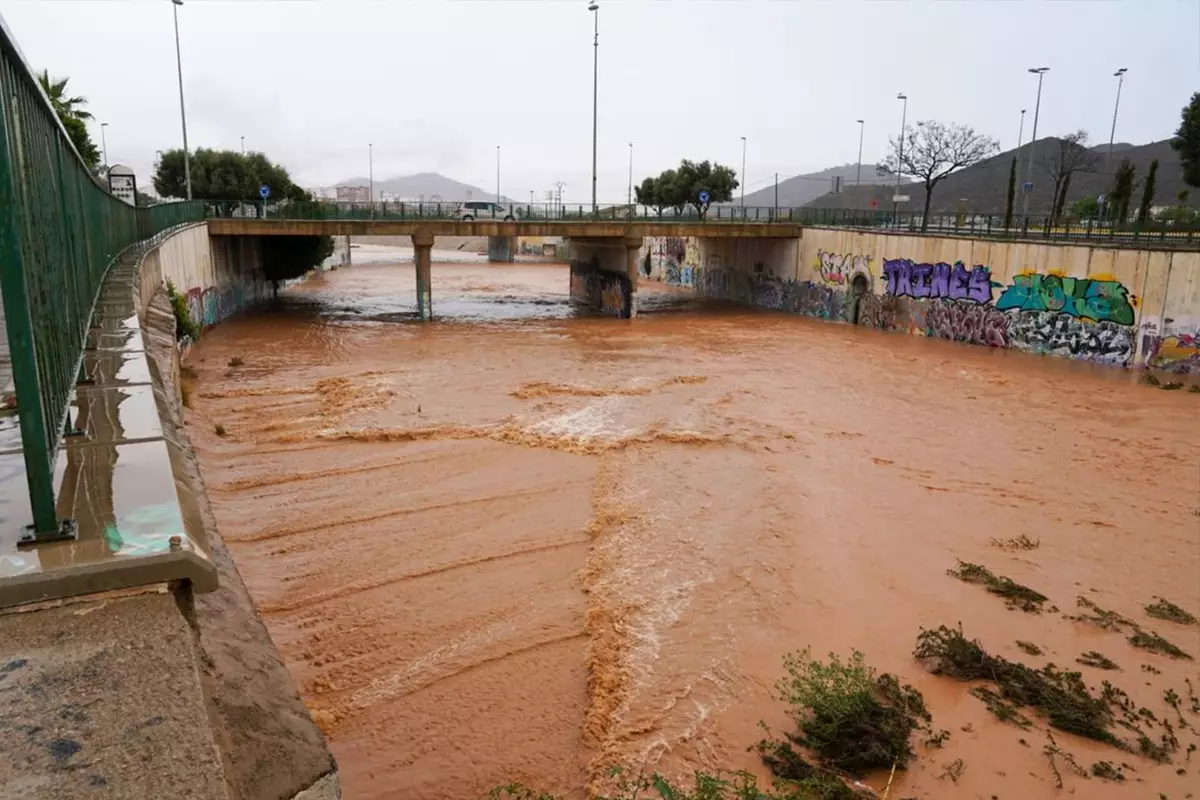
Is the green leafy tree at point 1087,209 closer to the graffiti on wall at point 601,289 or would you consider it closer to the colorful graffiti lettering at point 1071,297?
the colorful graffiti lettering at point 1071,297

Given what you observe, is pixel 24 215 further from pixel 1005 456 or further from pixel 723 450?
pixel 1005 456

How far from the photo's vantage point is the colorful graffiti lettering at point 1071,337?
28.0m

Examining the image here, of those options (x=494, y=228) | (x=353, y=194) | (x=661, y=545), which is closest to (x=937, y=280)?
(x=494, y=228)

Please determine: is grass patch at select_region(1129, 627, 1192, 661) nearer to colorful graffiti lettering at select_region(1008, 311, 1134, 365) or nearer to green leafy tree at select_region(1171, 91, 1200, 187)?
colorful graffiti lettering at select_region(1008, 311, 1134, 365)

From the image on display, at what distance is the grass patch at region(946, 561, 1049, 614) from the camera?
11414mm

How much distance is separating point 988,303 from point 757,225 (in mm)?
14119

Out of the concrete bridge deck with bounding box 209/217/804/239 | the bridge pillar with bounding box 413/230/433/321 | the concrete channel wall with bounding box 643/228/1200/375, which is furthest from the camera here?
the bridge pillar with bounding box 413/230/433/321

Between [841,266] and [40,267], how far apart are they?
130ft

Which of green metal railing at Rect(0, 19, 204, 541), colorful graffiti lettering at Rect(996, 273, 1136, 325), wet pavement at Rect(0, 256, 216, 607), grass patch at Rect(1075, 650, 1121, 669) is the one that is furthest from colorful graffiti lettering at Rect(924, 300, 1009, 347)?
wet pavement at Rect(0, 256, 216, 607)

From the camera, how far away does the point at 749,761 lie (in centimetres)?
812

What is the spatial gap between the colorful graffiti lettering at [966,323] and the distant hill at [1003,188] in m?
55.2

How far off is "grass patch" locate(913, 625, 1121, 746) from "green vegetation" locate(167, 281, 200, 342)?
20014 mm

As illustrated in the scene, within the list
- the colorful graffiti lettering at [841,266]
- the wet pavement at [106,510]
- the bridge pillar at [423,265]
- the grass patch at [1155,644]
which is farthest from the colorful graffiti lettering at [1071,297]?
the wet pavement at [106,510]

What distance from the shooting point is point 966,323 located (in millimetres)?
33750
